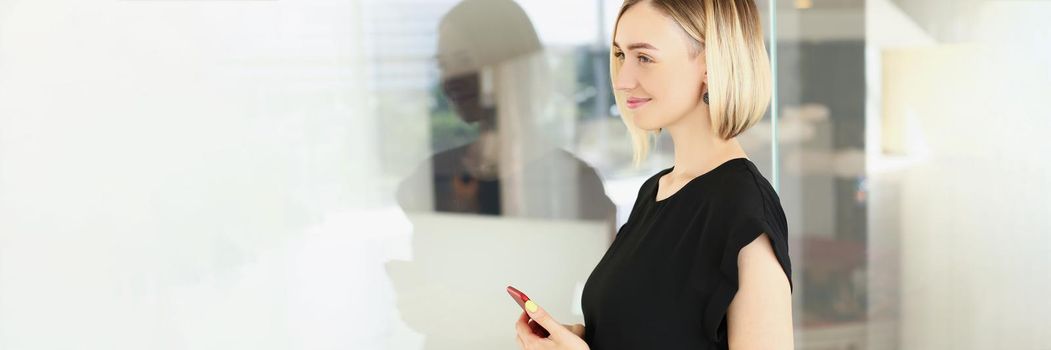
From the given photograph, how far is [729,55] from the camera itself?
1480 mm

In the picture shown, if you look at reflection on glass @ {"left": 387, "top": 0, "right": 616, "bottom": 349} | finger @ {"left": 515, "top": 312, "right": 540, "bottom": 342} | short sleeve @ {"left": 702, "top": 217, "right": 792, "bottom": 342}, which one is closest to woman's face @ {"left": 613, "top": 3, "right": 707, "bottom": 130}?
short sleeve @ {"left": 702, "top": 217, "right": 792, "bottom": 342}

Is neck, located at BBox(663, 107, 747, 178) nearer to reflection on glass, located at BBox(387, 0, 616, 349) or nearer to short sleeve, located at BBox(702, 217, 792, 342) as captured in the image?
short sleeve, located at BBox(702, 217, 792, 342)

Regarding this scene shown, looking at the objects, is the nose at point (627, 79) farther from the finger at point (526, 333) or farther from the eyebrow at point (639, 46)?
the finger at point (526, 333)

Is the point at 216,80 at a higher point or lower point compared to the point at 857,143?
higher

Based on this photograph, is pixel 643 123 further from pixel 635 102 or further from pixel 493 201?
pixel 493 201

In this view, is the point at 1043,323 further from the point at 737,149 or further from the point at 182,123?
the point at 182,123

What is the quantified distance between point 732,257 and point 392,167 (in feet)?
5.12

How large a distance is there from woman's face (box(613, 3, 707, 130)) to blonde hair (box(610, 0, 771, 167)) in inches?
0.9

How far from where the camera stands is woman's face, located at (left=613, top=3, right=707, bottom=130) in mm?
1535

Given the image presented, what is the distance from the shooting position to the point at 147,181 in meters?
2.74

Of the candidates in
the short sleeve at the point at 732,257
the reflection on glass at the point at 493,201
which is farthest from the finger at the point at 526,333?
the reflection on glass at the point at 493,201

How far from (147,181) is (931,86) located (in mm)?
2185

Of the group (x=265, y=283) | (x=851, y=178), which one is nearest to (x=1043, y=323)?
(x=851, y=178)

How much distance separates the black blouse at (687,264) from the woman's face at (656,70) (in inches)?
5.0
